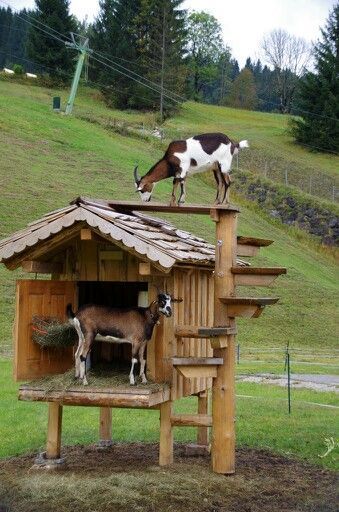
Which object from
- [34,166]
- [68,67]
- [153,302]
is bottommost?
[153,302]

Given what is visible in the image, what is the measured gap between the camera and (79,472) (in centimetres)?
821

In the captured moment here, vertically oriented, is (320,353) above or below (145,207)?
below

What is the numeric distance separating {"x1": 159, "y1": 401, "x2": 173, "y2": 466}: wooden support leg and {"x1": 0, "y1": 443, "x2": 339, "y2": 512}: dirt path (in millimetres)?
141

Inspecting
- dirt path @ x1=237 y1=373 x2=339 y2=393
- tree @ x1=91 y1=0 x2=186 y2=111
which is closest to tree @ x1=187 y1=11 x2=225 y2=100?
tree @ x1=91 y1=0 x2=186 y2=111

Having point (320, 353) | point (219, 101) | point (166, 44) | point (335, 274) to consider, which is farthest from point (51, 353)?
point (219, 101)

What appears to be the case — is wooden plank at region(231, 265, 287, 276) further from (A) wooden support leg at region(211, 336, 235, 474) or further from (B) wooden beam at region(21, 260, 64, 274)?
(B) wooden beam at region(21, 260, 64, 274)

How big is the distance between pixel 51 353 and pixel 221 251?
213cm

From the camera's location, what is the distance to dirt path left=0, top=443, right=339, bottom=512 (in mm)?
Result: 7133

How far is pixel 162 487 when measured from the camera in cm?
748

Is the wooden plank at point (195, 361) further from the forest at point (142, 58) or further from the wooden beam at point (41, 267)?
the forest at point (142, 58)

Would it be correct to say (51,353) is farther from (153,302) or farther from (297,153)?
(297,153)

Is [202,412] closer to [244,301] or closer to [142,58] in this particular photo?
[244,301]

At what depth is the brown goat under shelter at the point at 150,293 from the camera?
7.71 meters

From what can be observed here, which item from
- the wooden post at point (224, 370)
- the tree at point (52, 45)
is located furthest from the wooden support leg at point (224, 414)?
the tree at point (52, 45)
